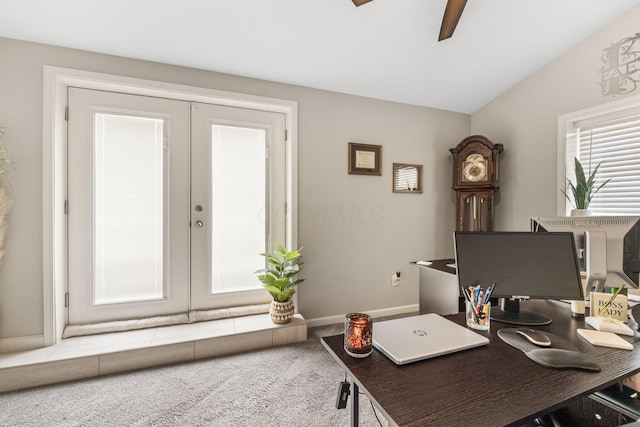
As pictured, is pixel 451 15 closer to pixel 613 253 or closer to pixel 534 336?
pixel 613 253

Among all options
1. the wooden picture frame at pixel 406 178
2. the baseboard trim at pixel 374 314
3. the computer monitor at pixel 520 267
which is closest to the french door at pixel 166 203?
the baseboard trim at pixel 374 314

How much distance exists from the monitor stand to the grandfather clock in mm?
1884

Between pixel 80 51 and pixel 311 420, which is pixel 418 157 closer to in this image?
pixel 311 420

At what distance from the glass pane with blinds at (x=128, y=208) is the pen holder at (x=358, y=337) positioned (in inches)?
82.8

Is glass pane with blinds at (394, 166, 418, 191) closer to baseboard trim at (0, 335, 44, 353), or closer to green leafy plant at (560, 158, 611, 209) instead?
green leafy plant at (560, 158, 611, 209)

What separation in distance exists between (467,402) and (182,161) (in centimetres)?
252

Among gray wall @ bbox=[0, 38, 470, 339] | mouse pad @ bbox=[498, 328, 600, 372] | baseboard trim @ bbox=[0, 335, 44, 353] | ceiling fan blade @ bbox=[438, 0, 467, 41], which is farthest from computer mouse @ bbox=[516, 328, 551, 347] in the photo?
baseboard trim @ bbox=[0, 335, 44, 353]

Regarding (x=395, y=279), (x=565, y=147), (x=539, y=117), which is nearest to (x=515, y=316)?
(x=395, y=279)

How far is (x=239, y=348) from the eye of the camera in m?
2.26

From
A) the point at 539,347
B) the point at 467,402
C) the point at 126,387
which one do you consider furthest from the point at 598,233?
the point at 126,387

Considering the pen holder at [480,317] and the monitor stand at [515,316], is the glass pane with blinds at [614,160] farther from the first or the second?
the pen holder at [480,317]

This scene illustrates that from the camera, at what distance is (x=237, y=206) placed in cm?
262

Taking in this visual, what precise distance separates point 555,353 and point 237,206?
2.37m

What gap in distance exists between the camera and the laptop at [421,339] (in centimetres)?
84
